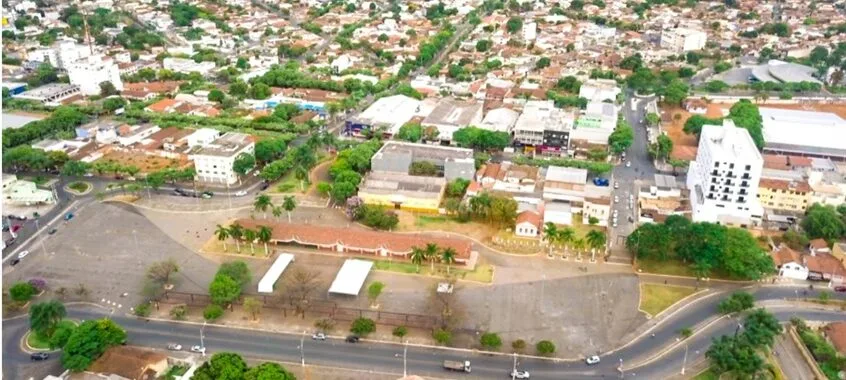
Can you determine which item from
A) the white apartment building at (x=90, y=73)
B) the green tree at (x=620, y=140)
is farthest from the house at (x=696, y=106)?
the white apartment building at (x=90, y=73)

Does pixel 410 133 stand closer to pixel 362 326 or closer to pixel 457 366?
pixel 362 326

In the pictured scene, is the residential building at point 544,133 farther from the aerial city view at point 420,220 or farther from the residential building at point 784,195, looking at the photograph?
the residential building at point 784,195

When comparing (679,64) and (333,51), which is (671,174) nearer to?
(679,64)

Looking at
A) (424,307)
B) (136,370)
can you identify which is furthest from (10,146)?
(424,307)

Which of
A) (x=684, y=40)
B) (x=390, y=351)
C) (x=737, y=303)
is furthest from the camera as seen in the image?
(x=684, y=40)

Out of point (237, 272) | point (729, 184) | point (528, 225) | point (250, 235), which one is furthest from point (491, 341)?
point (729, 184)

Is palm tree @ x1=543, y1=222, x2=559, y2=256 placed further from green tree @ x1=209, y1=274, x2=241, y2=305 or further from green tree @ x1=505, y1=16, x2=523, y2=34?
green tree @ x1=505, y1=16, x2=523, y2=34
